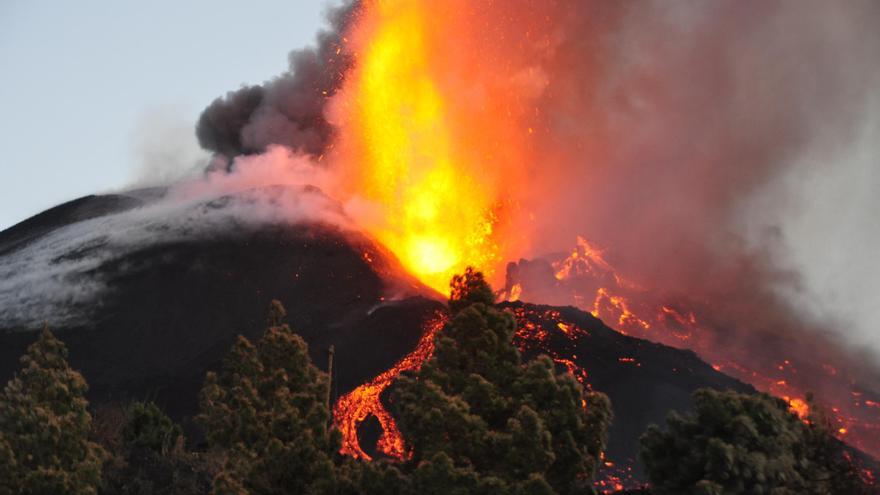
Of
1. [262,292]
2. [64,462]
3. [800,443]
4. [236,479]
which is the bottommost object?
[64,462]

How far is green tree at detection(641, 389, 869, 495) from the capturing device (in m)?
26.0

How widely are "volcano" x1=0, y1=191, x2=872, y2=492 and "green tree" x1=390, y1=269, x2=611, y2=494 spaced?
19326 millimetres

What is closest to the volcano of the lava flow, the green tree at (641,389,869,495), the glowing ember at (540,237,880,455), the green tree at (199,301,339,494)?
the green tree at (199,301,339,494)

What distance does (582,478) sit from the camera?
29422mm

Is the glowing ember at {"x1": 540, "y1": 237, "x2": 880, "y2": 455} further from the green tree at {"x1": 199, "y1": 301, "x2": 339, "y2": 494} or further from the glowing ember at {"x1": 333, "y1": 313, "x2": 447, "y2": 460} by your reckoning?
the green tree at {"x1": 199, "y1": 301, "x2": 339, "y2": 494}

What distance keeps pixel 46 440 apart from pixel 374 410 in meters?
26.3

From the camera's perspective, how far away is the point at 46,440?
30344 mm

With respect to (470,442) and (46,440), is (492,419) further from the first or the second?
(46,440)

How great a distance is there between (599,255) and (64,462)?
97.2 meters

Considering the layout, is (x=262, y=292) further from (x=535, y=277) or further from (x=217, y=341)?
(x=535, y=277)

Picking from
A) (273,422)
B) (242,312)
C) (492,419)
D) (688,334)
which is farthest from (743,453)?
(688,334)

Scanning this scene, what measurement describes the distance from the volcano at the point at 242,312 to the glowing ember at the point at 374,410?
1.63 ft

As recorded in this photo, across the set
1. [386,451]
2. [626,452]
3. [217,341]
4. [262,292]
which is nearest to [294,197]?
[262,292]

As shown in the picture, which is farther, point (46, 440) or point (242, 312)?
point (242, 312)
